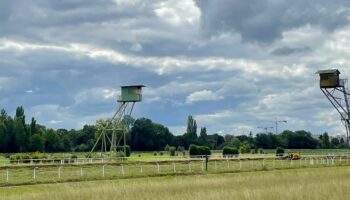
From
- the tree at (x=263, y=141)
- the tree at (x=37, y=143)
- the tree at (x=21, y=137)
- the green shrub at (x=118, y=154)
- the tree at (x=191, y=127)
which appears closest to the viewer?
the green shrub at (x=118, y=154)

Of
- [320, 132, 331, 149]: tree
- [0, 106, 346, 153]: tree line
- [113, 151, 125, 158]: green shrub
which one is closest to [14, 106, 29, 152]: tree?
[0, 106, 346, 153]: tree line

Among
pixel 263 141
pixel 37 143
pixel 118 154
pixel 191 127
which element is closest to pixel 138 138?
pixel 191 127

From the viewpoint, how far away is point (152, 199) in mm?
16531

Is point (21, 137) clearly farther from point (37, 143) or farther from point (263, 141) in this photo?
point (263, 141)

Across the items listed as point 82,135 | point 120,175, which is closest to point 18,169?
point 120,175

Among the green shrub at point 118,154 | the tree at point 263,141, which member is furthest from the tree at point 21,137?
the tree at point 263,141

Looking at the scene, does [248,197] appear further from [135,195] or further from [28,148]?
[28,148]

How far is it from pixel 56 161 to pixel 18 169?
15343 millimetres

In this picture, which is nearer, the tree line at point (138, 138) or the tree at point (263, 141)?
the tree line at point (138, 138)

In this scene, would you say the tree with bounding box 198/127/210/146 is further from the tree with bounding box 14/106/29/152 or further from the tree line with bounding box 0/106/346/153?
the tree with bounding box 14/106/29/152

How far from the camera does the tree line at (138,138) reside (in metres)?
124

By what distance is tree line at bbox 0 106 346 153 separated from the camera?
124 meters

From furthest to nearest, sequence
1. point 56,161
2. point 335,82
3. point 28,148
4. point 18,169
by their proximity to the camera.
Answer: point 28,148, point 335,82, point 56,161, point 18,169

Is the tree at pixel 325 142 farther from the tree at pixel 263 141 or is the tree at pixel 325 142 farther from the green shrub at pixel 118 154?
the green shrub at pixel 118 154
